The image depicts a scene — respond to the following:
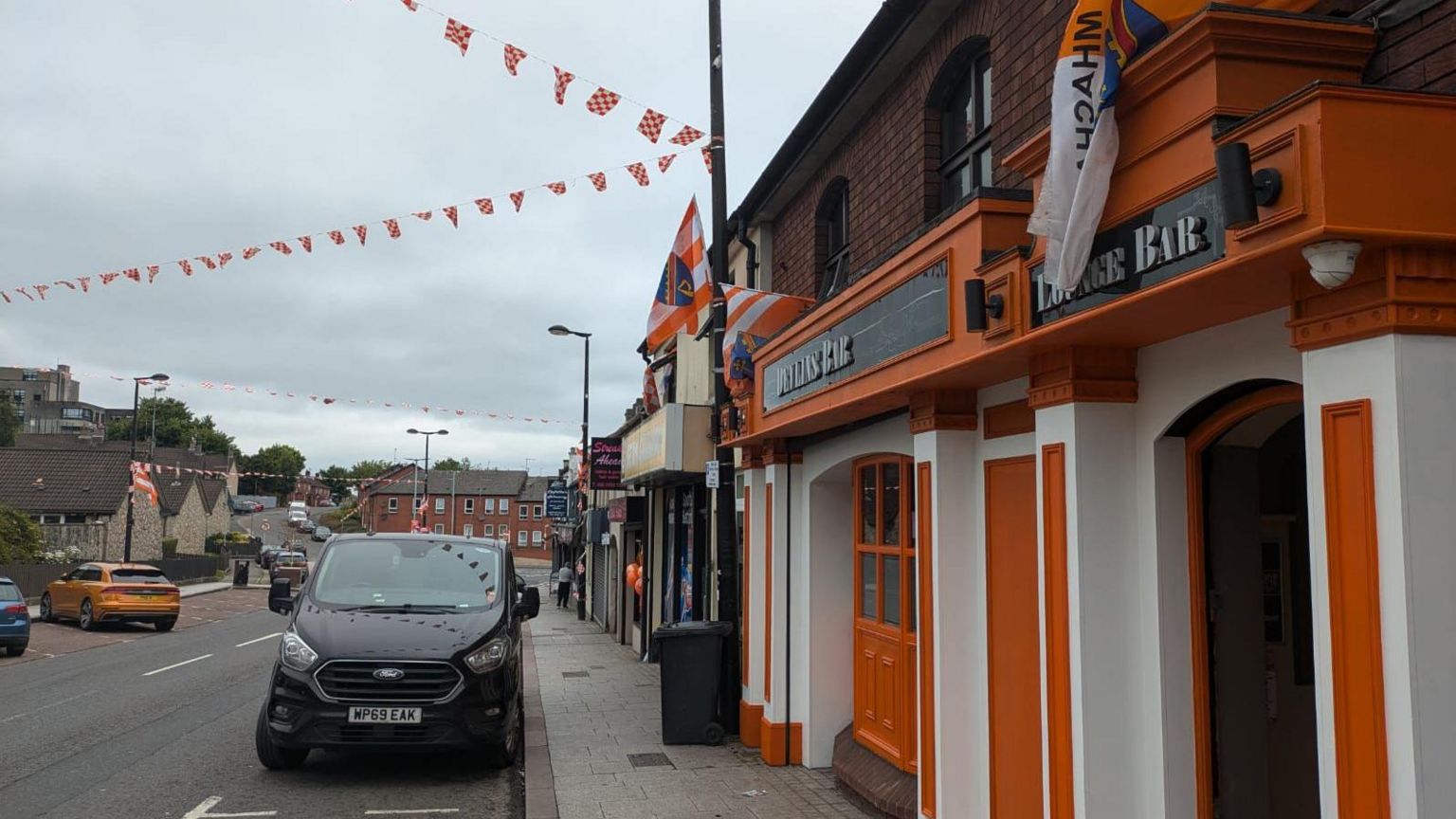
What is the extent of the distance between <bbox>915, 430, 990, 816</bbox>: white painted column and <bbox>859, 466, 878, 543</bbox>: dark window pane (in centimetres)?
216

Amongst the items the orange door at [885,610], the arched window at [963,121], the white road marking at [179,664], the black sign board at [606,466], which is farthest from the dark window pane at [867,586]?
the white road marking at [179,664]

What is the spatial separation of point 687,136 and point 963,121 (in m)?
3.64

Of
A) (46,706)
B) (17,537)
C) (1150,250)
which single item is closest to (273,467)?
(17,537)

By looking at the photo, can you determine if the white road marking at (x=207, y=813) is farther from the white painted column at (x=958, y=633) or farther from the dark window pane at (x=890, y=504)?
the dark window pane at (x=890, y=504)

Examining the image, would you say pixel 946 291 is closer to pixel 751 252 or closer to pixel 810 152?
pixel 810 152

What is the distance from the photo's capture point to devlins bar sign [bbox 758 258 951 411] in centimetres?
586

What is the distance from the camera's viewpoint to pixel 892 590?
7988 mm

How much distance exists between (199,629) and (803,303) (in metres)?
21.3

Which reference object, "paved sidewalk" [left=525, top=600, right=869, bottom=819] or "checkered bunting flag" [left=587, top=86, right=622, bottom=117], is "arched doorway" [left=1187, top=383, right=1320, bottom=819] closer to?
"paved sidewalk" [left=525, top=600, right=869, bottom=819]

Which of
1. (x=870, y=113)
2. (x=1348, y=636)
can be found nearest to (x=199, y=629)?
(x=870, y=113)

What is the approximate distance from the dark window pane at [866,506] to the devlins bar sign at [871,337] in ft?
2.83

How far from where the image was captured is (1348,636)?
10.6 feet

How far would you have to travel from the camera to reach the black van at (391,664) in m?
7.95

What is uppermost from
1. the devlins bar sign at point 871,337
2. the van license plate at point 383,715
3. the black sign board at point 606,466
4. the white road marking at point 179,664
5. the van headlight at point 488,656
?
the devlins bar sign at point 871,337
